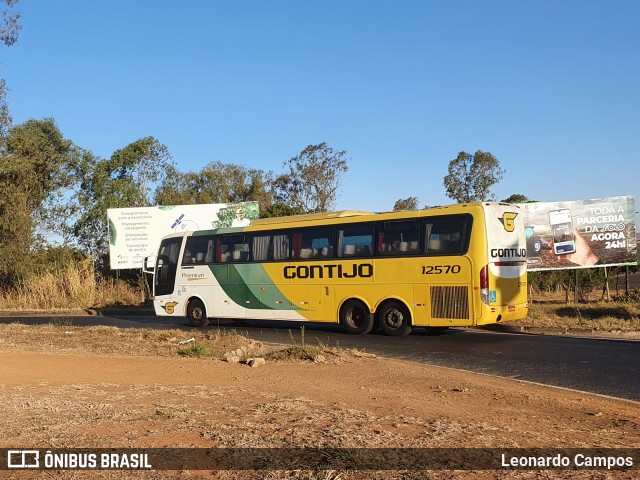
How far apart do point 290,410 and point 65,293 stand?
1003 inches

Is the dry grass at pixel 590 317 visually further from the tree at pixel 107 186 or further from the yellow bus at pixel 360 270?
the tree at pixel 107 186

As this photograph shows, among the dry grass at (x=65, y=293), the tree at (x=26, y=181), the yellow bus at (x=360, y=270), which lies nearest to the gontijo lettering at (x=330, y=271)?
the yellow bus at (x=360, y=270)

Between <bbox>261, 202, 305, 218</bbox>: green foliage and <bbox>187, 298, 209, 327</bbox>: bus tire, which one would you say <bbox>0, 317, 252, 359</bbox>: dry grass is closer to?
<bbox>187, 298, 209, 327</bbox>: bus tire

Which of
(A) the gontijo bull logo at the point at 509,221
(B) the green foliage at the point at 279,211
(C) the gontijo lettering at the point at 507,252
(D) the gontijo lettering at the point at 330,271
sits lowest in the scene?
(D) the gontijo lettering at the point at 330,271

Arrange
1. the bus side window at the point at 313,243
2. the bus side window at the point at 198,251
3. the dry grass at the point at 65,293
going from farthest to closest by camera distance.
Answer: the dry grass at the point at 65,293, the bus side window at the point at 198,251, the bus side window at the point at 313,243

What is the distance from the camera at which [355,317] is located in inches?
667

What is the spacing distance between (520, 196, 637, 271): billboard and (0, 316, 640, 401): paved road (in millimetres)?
6631

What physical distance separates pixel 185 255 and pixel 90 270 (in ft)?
45.7

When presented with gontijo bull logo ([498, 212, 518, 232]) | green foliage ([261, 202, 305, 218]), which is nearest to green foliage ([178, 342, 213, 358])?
gontijo bull logo ([498, 212, 518, 232])

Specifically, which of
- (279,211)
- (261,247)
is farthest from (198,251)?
(279,211)

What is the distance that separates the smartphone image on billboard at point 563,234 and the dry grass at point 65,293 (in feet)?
60.1

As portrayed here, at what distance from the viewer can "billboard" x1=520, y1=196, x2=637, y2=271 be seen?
21.9 metres

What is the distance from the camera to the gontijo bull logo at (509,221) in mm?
15078

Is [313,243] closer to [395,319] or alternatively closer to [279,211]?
[395,319]
